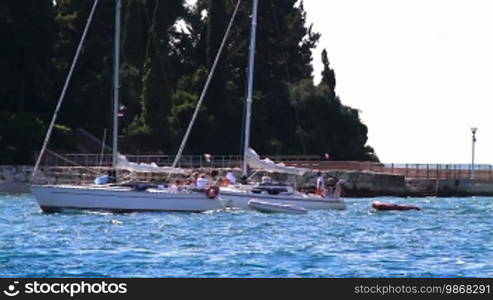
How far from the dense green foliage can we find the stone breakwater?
2499 mm

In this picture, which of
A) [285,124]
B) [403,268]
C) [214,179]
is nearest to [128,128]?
[285,124]

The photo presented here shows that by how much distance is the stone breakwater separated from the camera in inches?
3088

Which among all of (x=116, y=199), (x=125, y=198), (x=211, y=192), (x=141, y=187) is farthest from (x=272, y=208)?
(x=116, y=199)

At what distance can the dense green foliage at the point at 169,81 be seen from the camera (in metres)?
86.5

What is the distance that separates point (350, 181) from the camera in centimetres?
8625

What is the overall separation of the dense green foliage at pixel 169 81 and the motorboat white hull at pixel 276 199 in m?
26.7

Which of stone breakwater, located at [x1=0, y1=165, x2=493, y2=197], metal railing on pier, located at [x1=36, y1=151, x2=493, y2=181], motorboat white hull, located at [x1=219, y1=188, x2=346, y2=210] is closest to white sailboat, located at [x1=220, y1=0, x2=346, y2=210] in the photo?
motorboat white hull, located at [x1=219, y1=188, x2=346, y2=210]

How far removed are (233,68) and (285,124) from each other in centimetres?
527

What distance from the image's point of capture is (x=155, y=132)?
88.1 meters

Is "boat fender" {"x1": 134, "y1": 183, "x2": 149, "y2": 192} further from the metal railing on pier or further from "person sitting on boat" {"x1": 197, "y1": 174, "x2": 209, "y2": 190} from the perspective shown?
the metal railing on pier

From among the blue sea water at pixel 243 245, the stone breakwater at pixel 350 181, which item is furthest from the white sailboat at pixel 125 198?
the stone breakwater at pixel 350 181

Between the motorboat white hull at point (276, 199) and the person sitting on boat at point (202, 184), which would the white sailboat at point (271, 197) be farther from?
the person sitting on boat at point (202, 184)

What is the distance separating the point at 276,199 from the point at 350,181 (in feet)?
90.0

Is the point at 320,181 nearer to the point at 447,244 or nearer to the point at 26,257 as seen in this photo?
the point at 447,244
